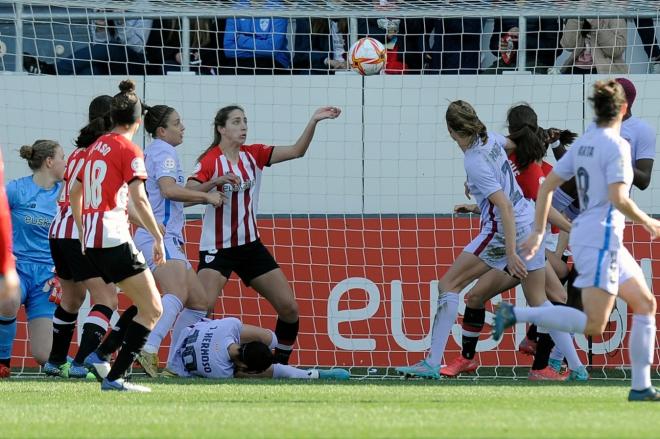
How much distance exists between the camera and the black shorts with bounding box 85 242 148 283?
8.45 meters

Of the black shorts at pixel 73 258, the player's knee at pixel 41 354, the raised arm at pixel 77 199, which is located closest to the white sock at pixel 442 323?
the black shorts at pixel 73 258

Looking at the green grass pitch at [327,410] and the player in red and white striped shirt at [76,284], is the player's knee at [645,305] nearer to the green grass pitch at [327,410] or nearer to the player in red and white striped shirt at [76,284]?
Answer: the green grass pitch at [327,410]

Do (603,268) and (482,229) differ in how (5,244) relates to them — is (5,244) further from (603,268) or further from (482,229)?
(482,229)

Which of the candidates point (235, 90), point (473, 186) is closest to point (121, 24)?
point (235, 90)

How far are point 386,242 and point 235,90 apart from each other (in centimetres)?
238

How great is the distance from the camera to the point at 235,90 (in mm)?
13359

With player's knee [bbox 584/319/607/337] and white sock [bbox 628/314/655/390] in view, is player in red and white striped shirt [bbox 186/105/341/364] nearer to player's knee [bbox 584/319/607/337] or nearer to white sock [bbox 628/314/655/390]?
player's knee [bbox 584/319/607/337]

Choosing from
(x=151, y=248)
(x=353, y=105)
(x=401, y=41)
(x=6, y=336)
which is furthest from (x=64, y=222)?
(x=401, y=41)

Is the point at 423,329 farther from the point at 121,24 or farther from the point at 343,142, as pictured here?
the point at 121,24

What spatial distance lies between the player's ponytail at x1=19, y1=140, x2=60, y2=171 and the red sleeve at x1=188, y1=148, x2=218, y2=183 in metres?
1.24

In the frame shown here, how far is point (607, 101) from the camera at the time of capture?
25.3ft

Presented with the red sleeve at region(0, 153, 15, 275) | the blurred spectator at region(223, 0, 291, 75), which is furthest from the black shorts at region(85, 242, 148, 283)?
the blurred spectator at region(223, 0, 291, 75)

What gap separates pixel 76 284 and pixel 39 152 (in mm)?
1257

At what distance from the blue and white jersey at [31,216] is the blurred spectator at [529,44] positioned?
4.99m
